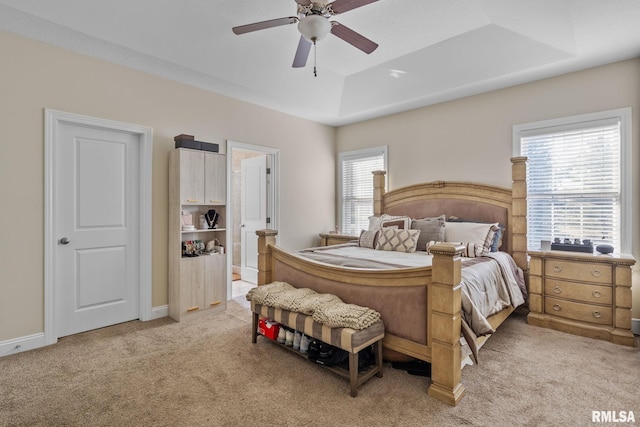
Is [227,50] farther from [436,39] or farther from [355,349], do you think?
[355,349]

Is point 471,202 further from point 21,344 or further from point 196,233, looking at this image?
point 21,344

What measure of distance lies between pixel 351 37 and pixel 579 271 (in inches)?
117

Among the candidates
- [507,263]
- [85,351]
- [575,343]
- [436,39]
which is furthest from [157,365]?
[436,39]

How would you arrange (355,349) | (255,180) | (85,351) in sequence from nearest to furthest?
1. (355,349)
2. (85,351)
3. (255,180)

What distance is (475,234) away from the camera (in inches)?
137

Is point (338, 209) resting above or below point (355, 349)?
above

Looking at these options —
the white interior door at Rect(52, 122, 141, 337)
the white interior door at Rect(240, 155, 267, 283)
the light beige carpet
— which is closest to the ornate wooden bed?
the light beige carpet

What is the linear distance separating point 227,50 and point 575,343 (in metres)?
4.29

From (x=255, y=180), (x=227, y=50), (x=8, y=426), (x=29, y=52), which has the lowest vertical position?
(x=8, y=426)

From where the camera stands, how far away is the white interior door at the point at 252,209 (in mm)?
4957

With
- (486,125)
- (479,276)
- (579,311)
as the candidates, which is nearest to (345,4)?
(479,276)

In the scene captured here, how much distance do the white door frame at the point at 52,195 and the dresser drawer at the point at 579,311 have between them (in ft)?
13.7

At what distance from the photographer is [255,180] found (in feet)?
16.8

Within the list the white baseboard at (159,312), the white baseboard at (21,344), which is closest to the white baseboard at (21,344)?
the white baseboard at (21,344)
